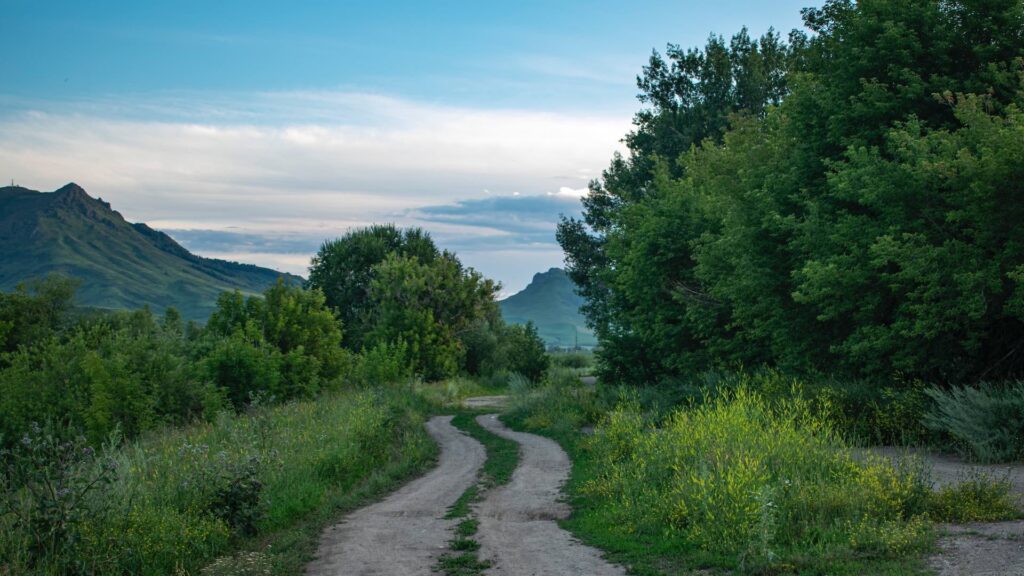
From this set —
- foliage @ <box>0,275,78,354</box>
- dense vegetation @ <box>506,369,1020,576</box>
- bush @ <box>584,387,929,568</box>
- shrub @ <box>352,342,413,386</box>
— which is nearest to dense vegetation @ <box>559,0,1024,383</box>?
dense vegetation @ <box>506,369,1020,576</box>

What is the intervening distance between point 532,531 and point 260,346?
91.1 ft

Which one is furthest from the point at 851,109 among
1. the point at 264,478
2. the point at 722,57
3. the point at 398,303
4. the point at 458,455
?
the point at 398,303

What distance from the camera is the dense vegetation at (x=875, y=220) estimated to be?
54.7ft

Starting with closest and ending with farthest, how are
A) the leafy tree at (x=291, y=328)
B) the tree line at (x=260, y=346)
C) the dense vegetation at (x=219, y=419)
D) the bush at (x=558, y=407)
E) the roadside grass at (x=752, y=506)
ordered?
the roadside grass at (x=752, y=506) < the dense vegetation at (x=219, y=419) < the tree line at (x=260, y=346) < the bush at (x=558, y=407) < the leafy tree at (x=291, y=328)

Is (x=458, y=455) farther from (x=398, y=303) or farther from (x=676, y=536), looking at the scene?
Result: (x=398, y=303)

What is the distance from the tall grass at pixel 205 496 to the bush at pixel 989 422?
12.7m

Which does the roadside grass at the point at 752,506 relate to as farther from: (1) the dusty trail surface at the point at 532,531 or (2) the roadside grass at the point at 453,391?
(2) the roadside grass at the point at 453,391

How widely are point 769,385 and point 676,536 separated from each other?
11483 mm

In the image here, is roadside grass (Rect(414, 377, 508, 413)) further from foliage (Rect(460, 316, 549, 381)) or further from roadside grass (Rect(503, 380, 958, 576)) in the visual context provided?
roadside grass (Rect(503, 380, 958, 576))

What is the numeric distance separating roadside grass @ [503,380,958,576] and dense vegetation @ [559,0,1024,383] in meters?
5.73

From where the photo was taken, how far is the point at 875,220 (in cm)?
1886

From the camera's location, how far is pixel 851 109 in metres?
21.7

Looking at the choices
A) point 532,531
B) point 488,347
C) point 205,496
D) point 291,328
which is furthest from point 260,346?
point 488,347

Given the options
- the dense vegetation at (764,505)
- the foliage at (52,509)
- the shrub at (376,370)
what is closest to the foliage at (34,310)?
the shrub at (376,370)
